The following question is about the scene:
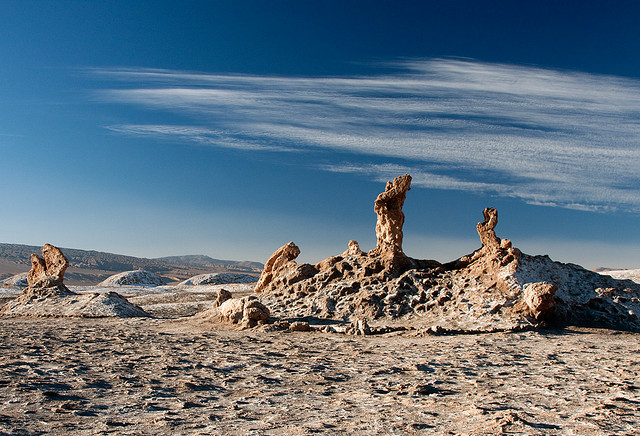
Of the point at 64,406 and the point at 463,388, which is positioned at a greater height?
the point at 463,388

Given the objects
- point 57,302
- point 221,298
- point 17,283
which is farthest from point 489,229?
point 17,283

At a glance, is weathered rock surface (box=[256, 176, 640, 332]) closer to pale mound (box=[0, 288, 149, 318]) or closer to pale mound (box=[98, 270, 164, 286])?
pale mound (box=[0, 288, 149, 318])

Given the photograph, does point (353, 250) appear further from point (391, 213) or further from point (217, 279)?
point (217, 279)

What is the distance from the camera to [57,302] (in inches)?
639

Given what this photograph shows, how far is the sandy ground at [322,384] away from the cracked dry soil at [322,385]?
0.02 meters

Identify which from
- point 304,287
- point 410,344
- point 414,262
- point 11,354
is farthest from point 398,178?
point 11,354

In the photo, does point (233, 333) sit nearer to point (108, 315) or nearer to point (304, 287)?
point (304, 287)

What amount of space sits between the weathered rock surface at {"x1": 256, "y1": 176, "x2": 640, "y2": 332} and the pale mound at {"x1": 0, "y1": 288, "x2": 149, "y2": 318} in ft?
15.7

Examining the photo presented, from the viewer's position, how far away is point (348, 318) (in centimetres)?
1215

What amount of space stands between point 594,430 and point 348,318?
8609mm

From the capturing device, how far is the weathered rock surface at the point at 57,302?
1498 centimetres

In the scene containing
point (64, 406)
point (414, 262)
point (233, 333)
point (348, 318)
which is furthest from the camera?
point (414, 262)

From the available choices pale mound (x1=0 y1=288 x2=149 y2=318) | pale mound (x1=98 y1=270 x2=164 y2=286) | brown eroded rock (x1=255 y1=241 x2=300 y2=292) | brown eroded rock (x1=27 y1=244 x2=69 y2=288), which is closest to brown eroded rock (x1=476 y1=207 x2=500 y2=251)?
brown eroded rock (x1=255 y1=241 x2=300 y2=292)

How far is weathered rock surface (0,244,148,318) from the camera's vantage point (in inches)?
590
